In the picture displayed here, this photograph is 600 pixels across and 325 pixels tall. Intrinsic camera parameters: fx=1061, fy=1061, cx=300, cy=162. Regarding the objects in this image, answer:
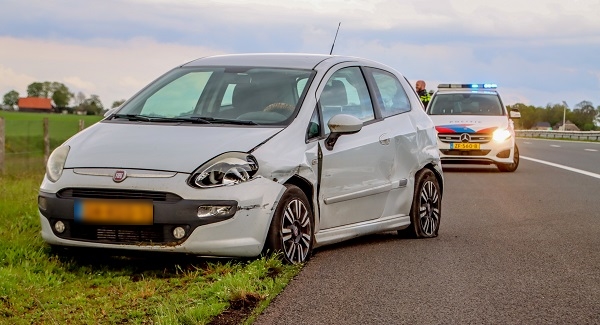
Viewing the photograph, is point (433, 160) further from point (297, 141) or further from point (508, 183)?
point (508, 183)

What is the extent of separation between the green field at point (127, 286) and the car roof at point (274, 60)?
69.2 inches

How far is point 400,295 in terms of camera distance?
647cm

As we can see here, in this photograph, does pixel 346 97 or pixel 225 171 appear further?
pixel 346 97

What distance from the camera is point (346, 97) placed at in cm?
873

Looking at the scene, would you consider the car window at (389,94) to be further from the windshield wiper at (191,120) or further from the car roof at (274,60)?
the windshield wiper at (191,120)

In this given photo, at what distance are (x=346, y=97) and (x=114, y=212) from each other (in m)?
2.48

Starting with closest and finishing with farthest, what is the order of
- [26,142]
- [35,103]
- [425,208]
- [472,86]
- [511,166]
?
[425,208] → [511,166] → [472,86] → [26,142] → [35,103]

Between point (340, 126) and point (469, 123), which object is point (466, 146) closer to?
point (469, 123)

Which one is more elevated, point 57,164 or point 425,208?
point 57,164

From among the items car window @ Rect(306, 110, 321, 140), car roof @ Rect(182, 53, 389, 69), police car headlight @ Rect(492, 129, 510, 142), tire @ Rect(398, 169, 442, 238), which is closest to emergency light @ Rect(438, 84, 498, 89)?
police car headlight @ Rect(492, 129, 510, 142)

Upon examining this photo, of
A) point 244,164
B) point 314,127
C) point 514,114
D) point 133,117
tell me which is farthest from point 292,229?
point 514,114

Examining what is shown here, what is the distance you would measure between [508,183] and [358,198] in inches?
402

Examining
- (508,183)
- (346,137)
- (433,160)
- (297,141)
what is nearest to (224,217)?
(297,141)

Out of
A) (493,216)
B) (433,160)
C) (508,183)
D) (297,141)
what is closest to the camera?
(297,141)
